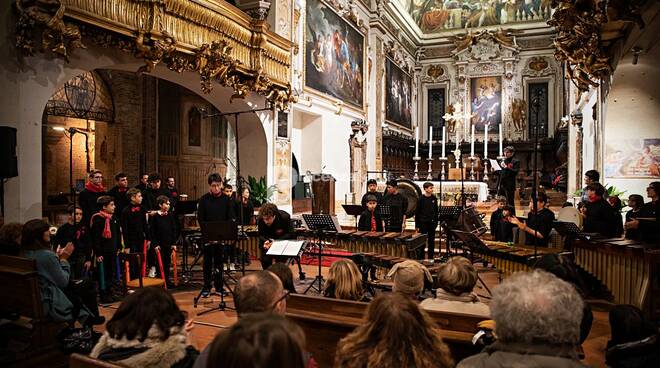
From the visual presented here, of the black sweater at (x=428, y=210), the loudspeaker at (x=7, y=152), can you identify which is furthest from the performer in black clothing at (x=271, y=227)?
the black sweater at (x=428, y=210)

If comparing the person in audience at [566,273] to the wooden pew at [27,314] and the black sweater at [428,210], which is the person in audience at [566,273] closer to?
the wooden pew at [27,314]

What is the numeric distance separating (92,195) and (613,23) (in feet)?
26.7

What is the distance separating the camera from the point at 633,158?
9.44 m

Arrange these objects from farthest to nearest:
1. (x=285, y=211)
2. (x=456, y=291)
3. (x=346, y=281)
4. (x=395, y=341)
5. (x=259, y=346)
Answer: (x=285, y=211) < (x=346, y=281) < (x=456, y=291) < (x=395, y=341) < (x=259, y=346)

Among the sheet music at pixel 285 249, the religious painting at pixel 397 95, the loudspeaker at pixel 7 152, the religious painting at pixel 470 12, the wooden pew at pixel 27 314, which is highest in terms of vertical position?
the religious painting at pixel 470 12

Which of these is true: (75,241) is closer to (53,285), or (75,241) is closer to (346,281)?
(53,285)

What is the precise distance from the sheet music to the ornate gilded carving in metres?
4.11

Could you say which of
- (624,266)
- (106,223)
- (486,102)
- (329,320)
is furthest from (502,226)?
(486,102)

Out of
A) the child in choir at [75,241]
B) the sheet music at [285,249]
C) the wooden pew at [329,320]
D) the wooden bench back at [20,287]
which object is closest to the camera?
the wooden pew at [329,320]

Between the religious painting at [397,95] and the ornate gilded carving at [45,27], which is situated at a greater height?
the religious painting at [397,95]

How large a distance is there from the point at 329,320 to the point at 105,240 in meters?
4.38

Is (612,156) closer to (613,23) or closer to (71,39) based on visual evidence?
(613,23)

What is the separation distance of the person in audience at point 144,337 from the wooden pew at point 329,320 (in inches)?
41.8

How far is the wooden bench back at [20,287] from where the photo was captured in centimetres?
401
